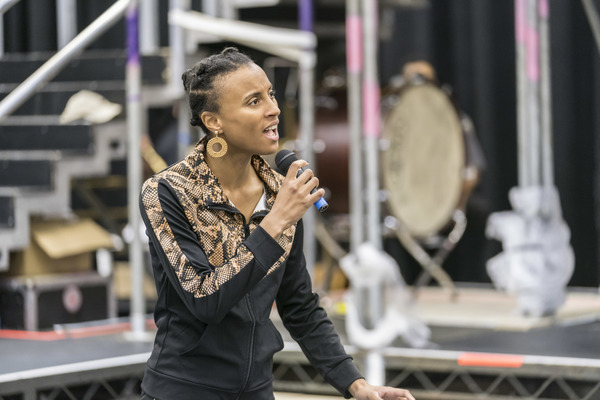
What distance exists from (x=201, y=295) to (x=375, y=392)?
0.36 m

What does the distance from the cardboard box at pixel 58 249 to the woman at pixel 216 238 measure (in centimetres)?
272

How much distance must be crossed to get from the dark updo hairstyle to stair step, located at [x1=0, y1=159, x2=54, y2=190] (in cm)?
261

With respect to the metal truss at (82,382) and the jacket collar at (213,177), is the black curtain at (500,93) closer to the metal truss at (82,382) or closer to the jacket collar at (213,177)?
the metal truss at (82,382)

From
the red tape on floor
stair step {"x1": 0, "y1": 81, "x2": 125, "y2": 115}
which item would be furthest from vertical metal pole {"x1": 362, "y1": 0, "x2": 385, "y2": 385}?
stair step {"x1": 0, "y1": 81, "x2": 125, "y2": 115}

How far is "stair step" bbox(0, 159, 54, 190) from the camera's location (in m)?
4.14

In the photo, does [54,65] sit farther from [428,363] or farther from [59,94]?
[428,363]

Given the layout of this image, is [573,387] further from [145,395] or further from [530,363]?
[145,395]

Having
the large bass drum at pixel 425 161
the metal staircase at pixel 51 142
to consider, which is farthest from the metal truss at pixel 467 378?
the large bass drum at pixel 425 161

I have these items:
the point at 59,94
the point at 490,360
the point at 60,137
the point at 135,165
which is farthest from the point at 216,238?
the point at 59,94

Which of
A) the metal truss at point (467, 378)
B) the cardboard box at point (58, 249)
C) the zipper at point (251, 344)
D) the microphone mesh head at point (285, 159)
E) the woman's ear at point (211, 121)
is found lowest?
the metal truss at point (467, 378)

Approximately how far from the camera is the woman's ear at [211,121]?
164 centimetres

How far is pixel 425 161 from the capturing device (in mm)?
4961

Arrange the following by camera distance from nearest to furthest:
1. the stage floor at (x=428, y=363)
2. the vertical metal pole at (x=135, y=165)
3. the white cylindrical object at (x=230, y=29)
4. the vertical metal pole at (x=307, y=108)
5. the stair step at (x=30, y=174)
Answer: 1. the stage floor at (x=428, y=363)
2. the vertical metal pole at (x=135, y=165)
3. the vertical metal pole at (x=307, y=108)
4. the stair step at (x=30, y=174)
5. the white cylindrical object at (x=230, y=29)

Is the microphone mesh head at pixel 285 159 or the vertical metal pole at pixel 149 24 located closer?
the microphone mesh head at pixel 285 159
